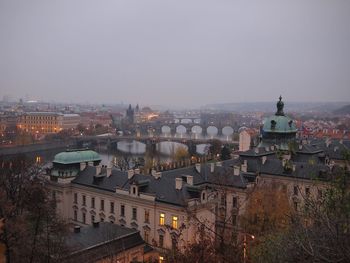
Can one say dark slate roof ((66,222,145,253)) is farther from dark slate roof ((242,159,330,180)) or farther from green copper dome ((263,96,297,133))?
green copper dome ((263,96,297,133))

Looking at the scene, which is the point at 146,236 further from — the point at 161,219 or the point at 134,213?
the point at 134,213

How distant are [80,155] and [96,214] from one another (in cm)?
822

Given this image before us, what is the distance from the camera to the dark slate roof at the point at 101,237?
89.7 feet

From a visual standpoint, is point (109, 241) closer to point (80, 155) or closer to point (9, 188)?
point (9, 188)

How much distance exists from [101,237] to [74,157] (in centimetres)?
1614

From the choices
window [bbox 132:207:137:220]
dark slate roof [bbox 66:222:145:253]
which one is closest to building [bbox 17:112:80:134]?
window [bbox 132:207:137:220]

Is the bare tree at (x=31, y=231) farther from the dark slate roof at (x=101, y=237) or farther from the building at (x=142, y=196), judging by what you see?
the building at (x=142, y=196)

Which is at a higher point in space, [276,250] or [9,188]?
[276,250]

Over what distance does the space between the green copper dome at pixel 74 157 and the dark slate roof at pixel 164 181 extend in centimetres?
177

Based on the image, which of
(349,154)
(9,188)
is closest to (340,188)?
(349,154)

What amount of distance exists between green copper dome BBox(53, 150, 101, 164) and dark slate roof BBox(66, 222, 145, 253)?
12.9m

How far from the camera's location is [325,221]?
35.0ft

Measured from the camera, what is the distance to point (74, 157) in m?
43.4

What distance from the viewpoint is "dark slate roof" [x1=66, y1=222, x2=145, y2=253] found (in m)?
27.3
